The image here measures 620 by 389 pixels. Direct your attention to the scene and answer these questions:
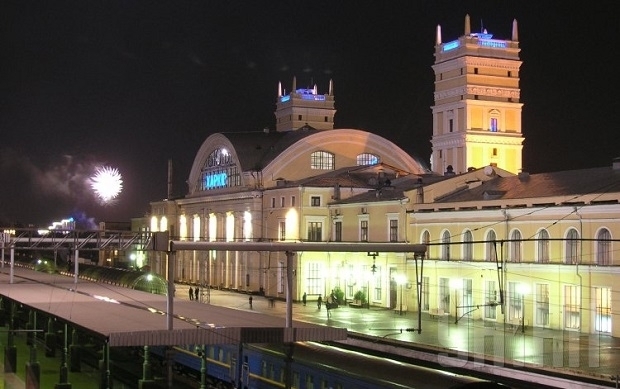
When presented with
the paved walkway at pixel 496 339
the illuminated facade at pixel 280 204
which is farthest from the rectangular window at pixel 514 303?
the illuminated facade at pixel 280 204

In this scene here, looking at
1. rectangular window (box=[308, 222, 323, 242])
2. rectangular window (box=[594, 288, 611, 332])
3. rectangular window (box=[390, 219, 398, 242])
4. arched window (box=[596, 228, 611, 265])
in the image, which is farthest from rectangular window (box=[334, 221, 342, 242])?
rectangular window (box=[594, 288, 611, 332])

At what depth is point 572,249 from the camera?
141 ft

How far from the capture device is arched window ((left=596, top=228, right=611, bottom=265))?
4125 centimetres

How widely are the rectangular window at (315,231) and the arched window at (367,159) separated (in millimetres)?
12565

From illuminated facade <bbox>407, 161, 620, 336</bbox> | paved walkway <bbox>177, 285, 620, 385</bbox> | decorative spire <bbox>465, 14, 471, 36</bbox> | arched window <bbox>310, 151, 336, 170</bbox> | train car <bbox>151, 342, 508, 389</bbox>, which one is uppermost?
decorative spire <bbox>465, 14, 471, 36</bbox>

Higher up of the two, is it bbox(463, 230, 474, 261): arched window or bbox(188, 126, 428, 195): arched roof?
bbox(188, 126, 428, 195): arched roof

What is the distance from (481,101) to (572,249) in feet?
118

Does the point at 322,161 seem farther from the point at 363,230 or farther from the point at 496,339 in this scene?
the point at 496,339

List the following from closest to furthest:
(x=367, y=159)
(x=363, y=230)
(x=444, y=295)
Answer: (x=444, y=295) < (x=363, y=230) < (x=367, y=159)

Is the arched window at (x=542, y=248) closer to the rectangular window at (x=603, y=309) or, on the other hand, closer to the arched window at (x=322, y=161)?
the rectangular window at (x=603, y=309)

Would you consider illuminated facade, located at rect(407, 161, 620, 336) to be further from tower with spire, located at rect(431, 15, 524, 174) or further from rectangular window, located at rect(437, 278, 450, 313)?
tower with spire, located at rect(431, 15, 524, 174)

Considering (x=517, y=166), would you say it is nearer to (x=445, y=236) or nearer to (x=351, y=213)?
(x=351, y=213)

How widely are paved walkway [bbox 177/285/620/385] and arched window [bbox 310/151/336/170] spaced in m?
21.2

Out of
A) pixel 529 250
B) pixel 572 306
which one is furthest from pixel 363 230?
pixel 572 306
